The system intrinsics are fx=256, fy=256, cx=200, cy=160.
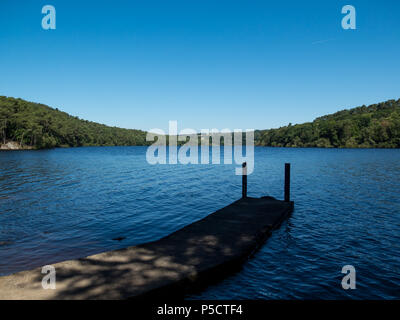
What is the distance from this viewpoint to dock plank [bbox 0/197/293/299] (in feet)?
19.2

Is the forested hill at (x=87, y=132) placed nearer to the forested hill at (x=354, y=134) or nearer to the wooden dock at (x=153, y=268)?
the forested hill at (x=354, y=134)

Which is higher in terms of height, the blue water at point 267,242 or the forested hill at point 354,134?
the forested hill at point 354,134

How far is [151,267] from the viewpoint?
7.14m

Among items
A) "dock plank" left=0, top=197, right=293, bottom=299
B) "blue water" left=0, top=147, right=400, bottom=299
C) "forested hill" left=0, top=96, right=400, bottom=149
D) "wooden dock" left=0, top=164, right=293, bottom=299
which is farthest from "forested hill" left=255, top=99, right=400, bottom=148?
"wooden dock" left=0, top=164, right=293, bottom=299

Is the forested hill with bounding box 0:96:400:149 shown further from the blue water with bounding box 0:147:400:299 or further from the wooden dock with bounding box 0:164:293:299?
the wooden dock with bounding box 0:164:293:299

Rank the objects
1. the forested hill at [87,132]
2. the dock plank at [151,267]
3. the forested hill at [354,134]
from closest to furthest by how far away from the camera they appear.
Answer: the dock plank at [151,267] → the forested hill at [87,132] → the forested hill at [354,134]

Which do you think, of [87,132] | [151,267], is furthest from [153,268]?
[87,132]

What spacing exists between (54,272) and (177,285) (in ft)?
10.6

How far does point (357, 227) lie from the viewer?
508 inches

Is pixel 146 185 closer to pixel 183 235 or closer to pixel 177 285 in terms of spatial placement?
pixel 183 235

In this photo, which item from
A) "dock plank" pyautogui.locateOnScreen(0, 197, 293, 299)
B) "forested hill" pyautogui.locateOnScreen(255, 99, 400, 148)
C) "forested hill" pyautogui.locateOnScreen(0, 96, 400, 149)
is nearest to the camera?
"dock plank" pyautogui.locateOnScreen(0, 197, 293, 299)

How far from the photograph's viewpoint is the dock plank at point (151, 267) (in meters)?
5.86

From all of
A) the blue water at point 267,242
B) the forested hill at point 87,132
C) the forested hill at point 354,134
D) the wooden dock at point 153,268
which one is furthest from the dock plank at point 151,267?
the forested hill at point 354,134
